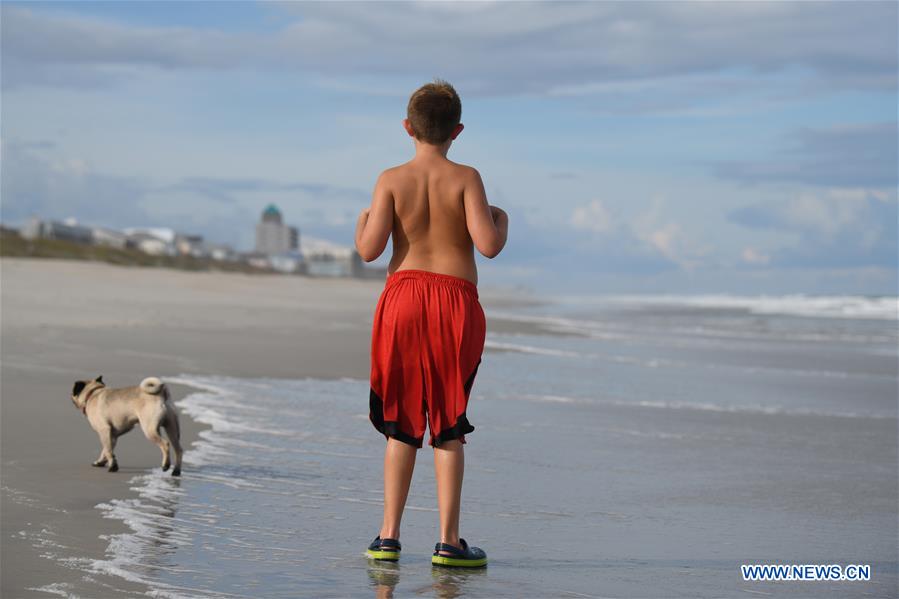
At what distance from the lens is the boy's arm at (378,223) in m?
4.07

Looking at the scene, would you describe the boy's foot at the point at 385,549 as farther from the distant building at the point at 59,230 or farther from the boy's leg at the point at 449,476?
the distant building at the point at 59,230

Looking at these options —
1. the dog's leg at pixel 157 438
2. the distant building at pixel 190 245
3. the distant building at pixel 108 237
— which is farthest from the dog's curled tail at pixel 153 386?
the distant building at pixel 190 245

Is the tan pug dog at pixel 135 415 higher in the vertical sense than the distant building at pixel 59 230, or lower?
lower

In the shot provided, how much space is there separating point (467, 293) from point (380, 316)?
34cm

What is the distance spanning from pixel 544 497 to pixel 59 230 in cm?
8903

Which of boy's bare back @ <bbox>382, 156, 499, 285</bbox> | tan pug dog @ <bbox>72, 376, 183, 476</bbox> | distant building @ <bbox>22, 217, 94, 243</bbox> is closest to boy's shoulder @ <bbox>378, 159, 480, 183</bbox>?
boy's bare back @ <bbox>382, 156, 499, 285</bbox>


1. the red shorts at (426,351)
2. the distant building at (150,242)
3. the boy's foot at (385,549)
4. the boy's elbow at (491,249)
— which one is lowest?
the boy's foot at (385,549)

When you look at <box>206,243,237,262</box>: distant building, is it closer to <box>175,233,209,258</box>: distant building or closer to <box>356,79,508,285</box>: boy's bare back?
<box>175,233,209,258</box>: distant building

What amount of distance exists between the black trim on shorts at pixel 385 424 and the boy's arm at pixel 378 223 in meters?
0.53

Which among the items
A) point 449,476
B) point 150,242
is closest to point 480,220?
Answer: point 449,476

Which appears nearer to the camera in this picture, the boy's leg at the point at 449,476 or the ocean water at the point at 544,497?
the ocean water at the point at 544,497

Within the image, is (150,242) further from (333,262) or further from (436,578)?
(436,578)

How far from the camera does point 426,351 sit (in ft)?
13.3

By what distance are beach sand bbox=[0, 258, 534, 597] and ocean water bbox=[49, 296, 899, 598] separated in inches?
7.7
